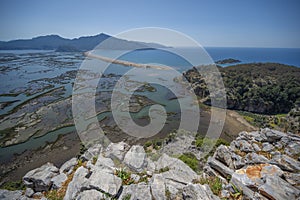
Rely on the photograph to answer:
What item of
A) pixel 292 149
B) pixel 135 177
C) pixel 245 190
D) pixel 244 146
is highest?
pixel 292 149

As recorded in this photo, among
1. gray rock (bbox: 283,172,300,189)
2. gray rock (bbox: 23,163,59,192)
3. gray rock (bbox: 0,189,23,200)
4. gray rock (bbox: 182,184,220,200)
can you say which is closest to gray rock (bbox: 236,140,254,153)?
gray rock (bbox: 283,172,300,189)

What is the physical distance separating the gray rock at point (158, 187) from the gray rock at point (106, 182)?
1380 mm

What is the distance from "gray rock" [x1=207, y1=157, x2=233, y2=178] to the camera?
6961 mm

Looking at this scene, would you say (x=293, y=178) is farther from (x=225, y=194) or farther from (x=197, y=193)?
(x=197, y=193)

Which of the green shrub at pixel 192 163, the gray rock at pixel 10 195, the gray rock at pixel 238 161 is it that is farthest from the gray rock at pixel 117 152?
the gray rock at pixel 238 161

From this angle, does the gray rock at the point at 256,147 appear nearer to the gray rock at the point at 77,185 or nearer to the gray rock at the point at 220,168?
the gray rock at the point at 220,168

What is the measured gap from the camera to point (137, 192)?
6.04 metres

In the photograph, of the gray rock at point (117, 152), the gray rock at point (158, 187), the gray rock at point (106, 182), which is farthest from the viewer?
the gray rock at point (117, 152)

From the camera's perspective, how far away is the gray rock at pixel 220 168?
696cm

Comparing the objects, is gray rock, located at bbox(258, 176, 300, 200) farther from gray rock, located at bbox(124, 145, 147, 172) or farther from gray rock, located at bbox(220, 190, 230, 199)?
gray rock, located at bbox(124, 145, 147, 172)

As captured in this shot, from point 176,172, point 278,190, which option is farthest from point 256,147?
point 176,172

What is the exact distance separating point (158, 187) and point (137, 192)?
822 mm

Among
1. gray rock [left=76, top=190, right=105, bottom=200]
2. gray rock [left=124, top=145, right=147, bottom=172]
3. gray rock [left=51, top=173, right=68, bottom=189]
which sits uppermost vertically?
gray rock [left=76, top=190, right=105, bottom=200]

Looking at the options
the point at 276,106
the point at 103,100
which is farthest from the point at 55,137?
the point at 276,106
